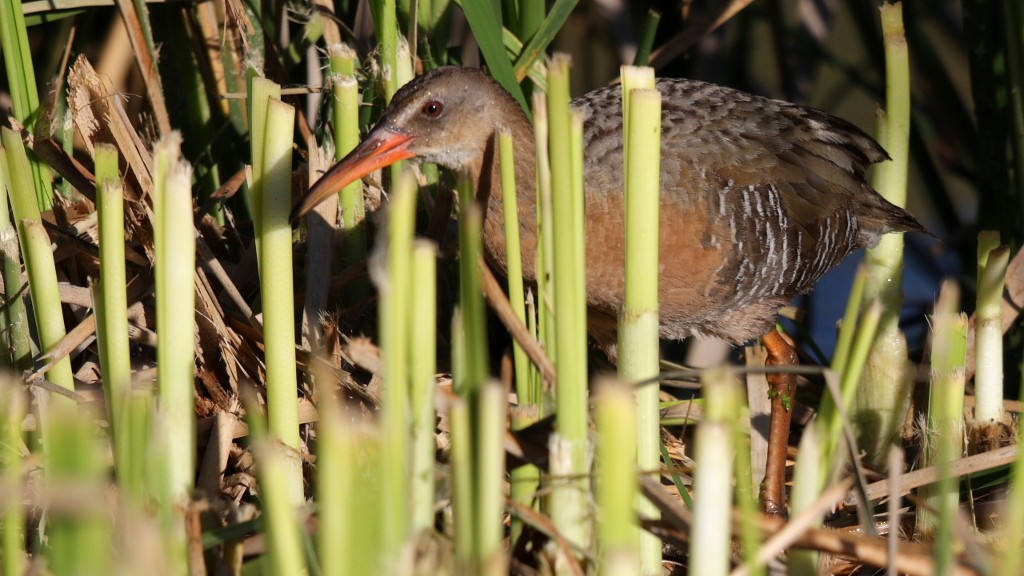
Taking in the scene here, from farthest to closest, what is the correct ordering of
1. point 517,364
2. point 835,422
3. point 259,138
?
1. point 259,138
2. point 517,364
3. point 835,422

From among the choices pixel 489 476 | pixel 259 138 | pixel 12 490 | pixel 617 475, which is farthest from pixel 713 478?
pixel 259 138

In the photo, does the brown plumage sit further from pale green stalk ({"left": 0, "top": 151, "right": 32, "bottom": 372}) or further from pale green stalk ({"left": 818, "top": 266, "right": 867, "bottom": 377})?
pale green stalk ({"left": 818, "top": 266, "right": 867, "bottom": 377})

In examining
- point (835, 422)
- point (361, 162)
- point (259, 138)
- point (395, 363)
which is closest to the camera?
point (395, 363)

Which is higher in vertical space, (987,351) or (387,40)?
(387,40)

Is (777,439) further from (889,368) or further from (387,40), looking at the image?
(387,40)

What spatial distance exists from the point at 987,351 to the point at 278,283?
140cm

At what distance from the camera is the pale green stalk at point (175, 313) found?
126 centimetres

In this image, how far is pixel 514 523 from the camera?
1471 millimetres

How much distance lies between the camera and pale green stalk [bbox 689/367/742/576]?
1024 mm

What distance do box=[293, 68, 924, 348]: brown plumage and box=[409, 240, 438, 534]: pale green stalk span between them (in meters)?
0.79

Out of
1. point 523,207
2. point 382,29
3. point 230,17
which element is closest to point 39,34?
point 230,17

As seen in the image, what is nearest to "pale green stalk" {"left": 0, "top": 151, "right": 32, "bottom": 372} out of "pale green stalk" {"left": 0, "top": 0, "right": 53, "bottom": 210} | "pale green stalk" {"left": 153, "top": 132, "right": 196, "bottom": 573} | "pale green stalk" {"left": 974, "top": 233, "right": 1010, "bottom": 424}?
"pale green stalk" {"left": 0, "top": 0, "right": 53, "bottom": 210}

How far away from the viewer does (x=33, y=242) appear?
5.76 ft

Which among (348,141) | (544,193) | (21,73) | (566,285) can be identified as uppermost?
(21,73)
